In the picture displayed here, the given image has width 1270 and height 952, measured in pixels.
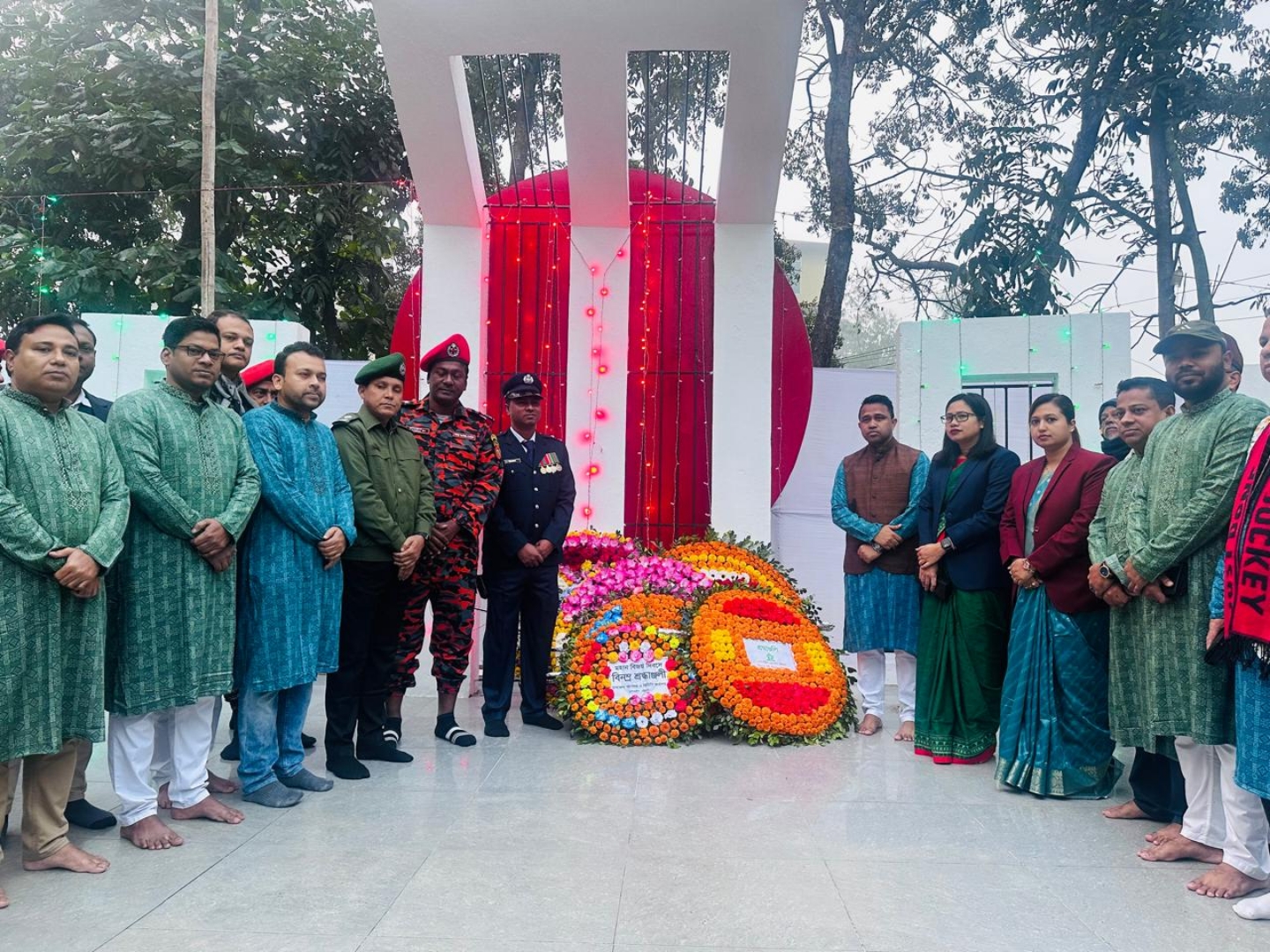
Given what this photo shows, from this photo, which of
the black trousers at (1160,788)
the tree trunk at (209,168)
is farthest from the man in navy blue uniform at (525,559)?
the tree trunk at (209,168)

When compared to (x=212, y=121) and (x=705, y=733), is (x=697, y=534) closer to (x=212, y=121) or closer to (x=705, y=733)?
(x=705, y=733)

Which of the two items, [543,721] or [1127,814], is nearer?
[1127,814]

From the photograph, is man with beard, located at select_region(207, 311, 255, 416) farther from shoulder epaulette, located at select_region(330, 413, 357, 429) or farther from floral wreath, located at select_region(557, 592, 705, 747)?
floral wreath, located at select_region(557, 592, 705, 747)

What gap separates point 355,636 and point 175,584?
0.98 m

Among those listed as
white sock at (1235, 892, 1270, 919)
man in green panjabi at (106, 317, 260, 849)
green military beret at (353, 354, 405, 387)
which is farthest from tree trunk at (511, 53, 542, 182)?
white sock at (1235, 892, 1270, 919)

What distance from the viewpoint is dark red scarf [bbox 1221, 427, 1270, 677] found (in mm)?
2805

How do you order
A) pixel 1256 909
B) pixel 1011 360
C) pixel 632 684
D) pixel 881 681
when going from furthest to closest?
1. pixel 1011 360
2. pixel 881 681
3. pixel 632 684
4. pixel 1256 909

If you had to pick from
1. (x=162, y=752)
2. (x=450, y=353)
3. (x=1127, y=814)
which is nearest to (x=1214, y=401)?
(x=1127, y=814)

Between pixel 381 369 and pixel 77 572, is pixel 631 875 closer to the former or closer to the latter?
pixel 77 572

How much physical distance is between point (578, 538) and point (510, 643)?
3.95ft

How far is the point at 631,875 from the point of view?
2945mm

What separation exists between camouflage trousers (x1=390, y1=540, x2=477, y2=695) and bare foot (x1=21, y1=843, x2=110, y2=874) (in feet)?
5.38

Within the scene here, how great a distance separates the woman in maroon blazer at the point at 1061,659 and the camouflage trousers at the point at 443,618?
8.05 feet

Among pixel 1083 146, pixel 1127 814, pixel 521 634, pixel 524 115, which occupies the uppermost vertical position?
pixel 1083 146
